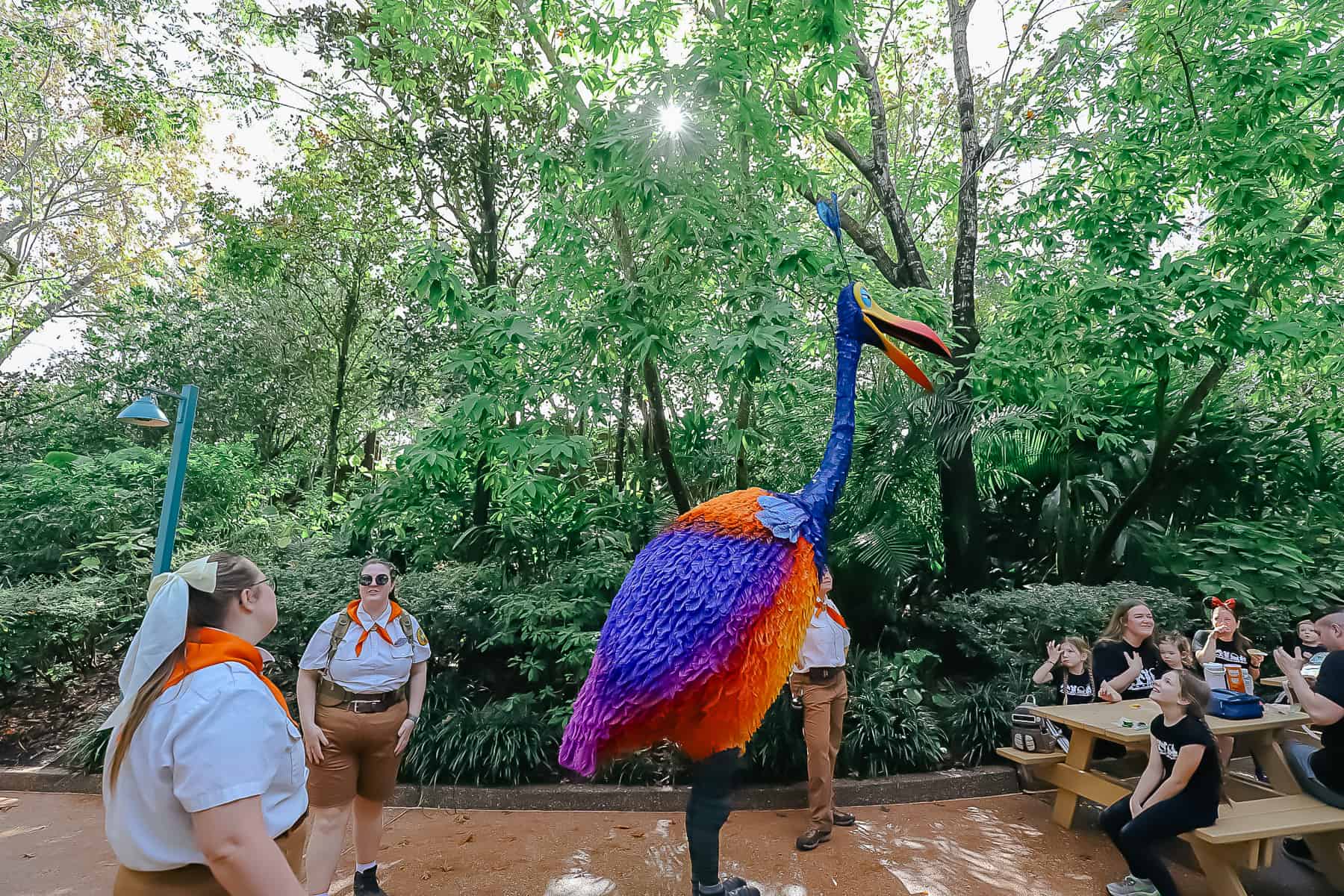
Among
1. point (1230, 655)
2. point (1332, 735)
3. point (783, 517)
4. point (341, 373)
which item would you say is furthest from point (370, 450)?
point (1332, 735)

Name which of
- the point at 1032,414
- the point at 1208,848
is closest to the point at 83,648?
the point at 1208,848

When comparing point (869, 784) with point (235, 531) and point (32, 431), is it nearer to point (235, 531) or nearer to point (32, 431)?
point (235, 531)

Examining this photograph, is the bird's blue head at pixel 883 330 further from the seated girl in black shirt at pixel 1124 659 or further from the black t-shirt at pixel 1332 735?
the seated girl in black shirt at pixel 1124 659

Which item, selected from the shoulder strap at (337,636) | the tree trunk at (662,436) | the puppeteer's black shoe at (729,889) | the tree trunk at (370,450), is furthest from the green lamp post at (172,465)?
the tree trunk at (370,450)

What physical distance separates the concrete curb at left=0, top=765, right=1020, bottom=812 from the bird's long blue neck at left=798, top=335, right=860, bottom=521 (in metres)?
2.26

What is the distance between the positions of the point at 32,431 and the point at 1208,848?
530 inches

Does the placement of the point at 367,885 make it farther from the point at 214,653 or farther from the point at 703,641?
the point at 214,653

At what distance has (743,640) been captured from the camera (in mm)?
2566

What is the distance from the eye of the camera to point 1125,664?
13.5 ft

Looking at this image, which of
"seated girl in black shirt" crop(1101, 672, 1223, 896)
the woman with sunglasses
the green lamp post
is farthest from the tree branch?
the green lamp post

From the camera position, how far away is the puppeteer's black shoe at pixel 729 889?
271 centimetres

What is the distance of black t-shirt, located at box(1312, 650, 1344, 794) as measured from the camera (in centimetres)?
294

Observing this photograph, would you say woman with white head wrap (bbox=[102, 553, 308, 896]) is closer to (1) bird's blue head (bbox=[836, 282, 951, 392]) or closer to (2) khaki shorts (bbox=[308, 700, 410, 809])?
(2) khaki shorts (bbox=[308, 700, 410, 809])

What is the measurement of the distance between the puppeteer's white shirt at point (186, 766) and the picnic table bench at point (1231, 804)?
3389 millimetres
